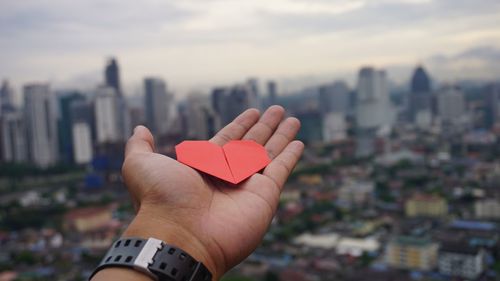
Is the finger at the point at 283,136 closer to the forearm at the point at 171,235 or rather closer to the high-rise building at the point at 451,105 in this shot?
the forearm at the point at 171,235

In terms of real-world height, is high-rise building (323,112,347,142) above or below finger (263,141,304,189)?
below

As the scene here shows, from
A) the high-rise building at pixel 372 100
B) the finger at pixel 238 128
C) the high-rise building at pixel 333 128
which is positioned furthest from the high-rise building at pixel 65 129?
the finger at pixel 238 128

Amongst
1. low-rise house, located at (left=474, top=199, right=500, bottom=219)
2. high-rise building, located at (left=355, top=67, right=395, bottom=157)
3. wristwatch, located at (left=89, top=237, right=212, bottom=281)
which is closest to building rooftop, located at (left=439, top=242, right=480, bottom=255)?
low-rise house, located at (left=474, top=199, right=500, bottom=219)

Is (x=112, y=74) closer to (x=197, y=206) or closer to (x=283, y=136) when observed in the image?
(x=283, y=136)

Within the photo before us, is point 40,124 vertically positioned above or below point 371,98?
above

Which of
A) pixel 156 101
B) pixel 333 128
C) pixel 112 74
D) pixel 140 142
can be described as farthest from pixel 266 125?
pixel 112 74

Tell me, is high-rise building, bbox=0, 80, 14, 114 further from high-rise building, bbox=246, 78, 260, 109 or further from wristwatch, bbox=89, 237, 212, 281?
wristwatch, bbox=89, 237, 212, 281
